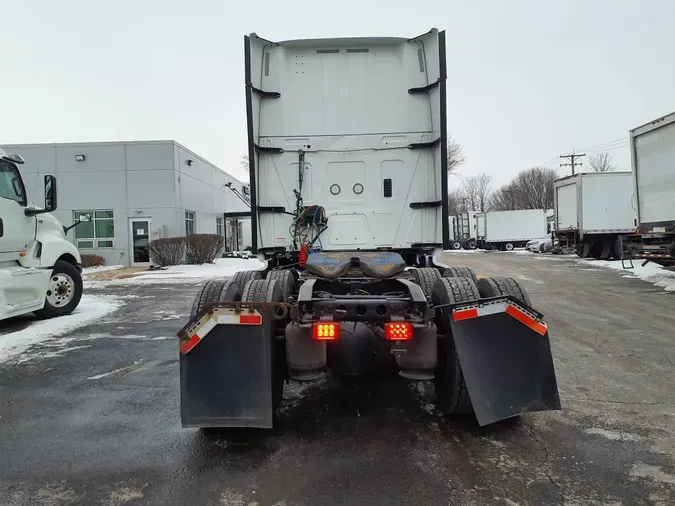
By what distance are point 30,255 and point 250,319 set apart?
652 centimetres

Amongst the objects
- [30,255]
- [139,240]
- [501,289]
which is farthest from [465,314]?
[139,240]

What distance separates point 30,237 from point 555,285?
41.9ft

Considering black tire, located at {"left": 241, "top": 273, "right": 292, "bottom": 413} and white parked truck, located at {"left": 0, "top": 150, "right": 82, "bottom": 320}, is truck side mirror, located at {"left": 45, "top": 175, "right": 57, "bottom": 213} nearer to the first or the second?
white parked truck, located at {"left": 0, "top": 150, "right": 82, "bottom": 320}

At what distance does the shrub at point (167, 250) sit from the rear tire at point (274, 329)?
18.3 m

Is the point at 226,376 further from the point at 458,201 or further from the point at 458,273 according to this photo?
the point at 458,201

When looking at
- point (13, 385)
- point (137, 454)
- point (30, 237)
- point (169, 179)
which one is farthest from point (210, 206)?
point (137, 454)

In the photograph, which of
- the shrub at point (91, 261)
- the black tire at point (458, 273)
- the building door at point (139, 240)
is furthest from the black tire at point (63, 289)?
the building door at point (139, 240)

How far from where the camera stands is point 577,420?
373 centimetres

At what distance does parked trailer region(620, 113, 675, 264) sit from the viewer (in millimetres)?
11656

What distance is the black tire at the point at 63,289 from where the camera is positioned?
8.51 metres

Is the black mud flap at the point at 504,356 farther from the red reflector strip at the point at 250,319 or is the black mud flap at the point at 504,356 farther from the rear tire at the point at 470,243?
the rear tire at the point at 470,243

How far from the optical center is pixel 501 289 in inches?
150

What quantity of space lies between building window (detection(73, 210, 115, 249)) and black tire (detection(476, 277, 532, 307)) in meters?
23.0

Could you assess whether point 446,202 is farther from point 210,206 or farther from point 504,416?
point 210,206
